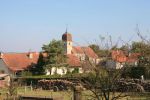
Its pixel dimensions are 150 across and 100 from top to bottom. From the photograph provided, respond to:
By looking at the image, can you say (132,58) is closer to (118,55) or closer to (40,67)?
(118,55)

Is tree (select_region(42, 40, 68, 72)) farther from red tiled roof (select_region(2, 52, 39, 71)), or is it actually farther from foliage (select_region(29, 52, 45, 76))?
red tiled roof (select_region(2, 52, 39, 71))

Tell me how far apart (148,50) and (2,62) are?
233 feet

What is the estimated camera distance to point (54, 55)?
3339 inches

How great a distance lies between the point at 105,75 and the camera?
580 inches

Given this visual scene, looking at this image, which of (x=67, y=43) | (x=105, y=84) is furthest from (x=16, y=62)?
(x=105, y=84)

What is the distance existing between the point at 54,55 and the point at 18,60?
33.1 ft

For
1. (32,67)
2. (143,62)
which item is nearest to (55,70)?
(32,67)

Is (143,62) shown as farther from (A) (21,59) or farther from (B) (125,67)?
(A) (21,59)

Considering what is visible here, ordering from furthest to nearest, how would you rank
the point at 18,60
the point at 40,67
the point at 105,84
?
1. the point at 18,60
2. the point at 40,67
3. the point at 105,84

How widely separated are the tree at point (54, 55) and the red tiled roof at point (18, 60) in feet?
18.0

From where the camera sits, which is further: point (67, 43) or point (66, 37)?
point (66, 37)

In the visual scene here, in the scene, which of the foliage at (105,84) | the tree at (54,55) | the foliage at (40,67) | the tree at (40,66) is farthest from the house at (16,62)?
the foliage at (105,84)

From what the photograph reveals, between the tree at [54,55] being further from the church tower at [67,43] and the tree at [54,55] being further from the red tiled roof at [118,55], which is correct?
the red tiled roof at [118,55]

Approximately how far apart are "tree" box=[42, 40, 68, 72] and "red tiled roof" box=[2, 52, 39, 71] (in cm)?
550
